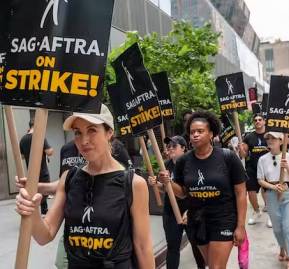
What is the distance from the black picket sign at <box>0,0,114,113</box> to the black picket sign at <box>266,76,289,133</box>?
13.9 feet

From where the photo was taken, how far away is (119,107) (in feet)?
19.2

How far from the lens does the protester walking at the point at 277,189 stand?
6.07 m

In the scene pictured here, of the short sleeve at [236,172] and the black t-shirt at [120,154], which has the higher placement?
the black t-shirt at [120,154]

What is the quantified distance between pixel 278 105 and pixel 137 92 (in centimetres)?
232

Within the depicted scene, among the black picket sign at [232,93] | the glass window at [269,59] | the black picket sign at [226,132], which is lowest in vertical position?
the black picket sign at [226,132]

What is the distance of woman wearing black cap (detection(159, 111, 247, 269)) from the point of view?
4.35 meters

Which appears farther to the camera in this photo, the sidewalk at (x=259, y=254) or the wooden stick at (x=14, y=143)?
the sidewalk at (x=259, y=254)

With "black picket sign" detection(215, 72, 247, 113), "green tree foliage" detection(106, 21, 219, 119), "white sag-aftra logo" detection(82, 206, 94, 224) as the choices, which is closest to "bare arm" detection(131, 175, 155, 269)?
"white sag-aftra logo" detection(82, 206, 94, 224)

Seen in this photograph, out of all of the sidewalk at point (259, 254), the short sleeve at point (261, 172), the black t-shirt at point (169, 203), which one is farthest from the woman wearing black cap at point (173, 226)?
the short sleeve at point (261, 172)

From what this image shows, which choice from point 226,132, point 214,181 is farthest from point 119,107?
point 226,132

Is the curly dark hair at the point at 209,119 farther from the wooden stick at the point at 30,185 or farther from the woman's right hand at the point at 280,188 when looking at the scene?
the wooden stick at the point at 30,185

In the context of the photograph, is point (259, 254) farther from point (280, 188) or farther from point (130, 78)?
point (130, 78)

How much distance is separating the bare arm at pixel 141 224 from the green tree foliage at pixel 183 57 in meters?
8.69

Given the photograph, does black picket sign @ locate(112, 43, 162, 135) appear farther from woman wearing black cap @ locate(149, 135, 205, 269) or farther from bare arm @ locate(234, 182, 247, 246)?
bare arm @ locate(234, 182, 247, 246)
